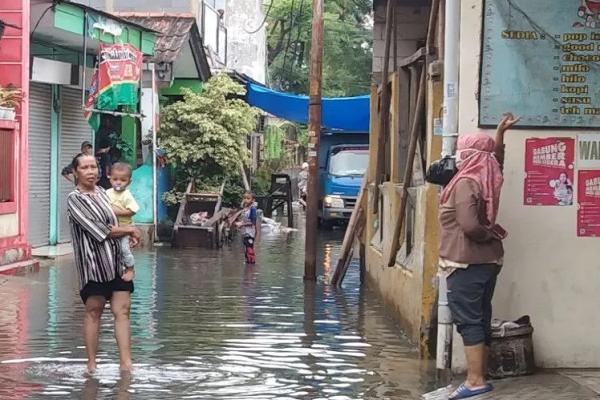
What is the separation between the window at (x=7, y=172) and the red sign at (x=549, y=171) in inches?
358

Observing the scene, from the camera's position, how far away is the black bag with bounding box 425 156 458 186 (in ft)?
23.6

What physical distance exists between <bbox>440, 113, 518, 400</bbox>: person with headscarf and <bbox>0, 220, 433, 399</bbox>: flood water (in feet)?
2.39

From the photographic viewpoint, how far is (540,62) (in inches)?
302

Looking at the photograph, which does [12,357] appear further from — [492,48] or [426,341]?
[492,48]

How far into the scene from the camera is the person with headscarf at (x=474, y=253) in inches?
269

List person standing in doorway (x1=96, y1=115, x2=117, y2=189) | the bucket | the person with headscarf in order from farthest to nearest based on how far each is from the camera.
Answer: person standing in doorway (x1=96, y1=115, x2=117, y2=189)
the bucket
the person with headscarf

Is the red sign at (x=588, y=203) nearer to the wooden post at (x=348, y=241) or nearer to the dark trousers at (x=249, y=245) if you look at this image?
the wooden post at (x=348, y=241)

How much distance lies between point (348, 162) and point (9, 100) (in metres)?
13.1

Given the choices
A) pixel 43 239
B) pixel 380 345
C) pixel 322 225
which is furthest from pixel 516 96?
pixel 322 225

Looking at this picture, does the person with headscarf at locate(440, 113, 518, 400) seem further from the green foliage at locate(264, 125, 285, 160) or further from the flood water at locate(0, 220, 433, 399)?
the green foliage at locate(264, 125, 285, 160)

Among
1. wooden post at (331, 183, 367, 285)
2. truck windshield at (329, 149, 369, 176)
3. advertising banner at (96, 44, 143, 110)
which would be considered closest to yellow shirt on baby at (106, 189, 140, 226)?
wooden post at (331, 183, 367, 285)

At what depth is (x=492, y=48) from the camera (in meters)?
7.66

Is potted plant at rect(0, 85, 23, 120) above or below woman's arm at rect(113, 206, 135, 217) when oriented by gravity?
above

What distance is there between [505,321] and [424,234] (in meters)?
1.25
